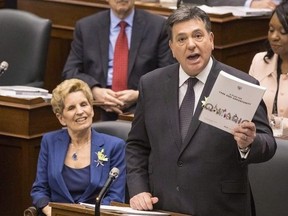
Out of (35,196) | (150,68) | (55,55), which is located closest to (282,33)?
(150,68)

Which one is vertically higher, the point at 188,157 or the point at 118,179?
the point at 188,157

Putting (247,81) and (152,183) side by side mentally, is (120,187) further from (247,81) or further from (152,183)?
(247,81)

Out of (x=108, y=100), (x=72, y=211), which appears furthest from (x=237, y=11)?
(x=72, y=211)

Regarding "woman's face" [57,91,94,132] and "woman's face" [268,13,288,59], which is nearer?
"woman's face" [57,91,94,132]

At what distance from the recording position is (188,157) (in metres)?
4.04

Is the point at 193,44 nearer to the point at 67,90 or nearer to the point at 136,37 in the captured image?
the point at 67,90

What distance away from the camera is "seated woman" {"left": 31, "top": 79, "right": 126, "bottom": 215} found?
197 inches

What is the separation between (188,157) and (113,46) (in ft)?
8.00

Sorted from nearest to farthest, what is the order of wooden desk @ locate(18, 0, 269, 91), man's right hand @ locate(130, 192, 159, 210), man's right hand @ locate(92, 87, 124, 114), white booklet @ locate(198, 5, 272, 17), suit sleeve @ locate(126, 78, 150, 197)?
man's right hand @ locate(130, 192, 159, 210)
suit sleeve @ locate(126, 78, 150, 197)
man's right hand @ locate(92, 87, 124, 114)
wooden desk @ locate(18, 0, 269, 91)
white booklet @ locate(198, 5, 272, 17)

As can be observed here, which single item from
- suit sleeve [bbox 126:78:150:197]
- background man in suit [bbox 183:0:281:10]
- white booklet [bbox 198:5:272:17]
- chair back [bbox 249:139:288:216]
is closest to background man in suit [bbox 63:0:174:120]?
white booklet [bbox 198:5:272:17]

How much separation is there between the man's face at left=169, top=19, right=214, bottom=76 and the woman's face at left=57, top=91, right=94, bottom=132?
1115 millimetres

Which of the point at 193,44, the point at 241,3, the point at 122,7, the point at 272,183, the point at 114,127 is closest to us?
the point at 193,44

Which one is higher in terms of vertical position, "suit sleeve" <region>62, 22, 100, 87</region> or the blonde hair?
the blonde hair

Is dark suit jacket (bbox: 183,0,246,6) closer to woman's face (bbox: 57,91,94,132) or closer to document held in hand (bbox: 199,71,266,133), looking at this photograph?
woman's face (bbox: 57,91,94,132)
